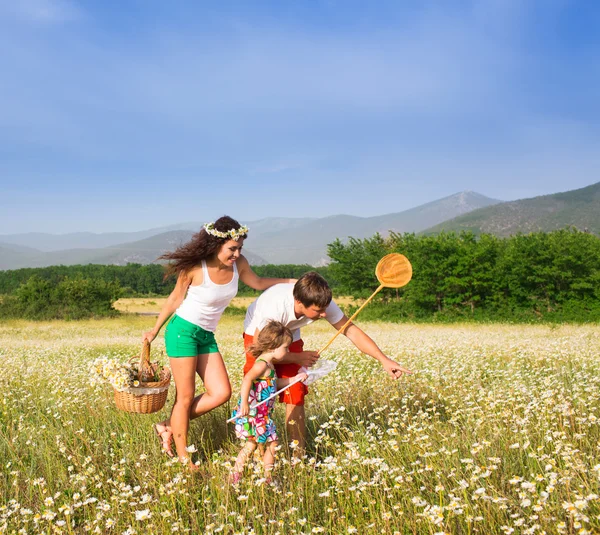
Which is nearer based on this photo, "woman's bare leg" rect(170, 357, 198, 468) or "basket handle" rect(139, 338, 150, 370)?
"woman's bare leg" rect(170, 357, 198, 468)

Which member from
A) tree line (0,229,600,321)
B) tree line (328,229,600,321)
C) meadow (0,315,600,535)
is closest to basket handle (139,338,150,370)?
meadow (0,315,600,535)

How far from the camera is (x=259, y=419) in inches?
174

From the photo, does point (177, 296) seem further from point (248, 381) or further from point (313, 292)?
point (313, 292)

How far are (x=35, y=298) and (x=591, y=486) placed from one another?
125 feet

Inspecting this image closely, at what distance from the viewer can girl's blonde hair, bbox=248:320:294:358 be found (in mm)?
4391

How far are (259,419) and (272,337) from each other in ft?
2.25

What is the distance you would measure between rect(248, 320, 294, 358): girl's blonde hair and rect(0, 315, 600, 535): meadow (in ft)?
2.78

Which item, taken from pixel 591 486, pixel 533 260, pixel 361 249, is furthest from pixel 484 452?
pixel 361 249

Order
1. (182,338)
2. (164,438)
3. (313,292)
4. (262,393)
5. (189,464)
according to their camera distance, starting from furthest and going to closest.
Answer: (164,438)
(182,338)
(262,393)
(313,292)
(189,464)

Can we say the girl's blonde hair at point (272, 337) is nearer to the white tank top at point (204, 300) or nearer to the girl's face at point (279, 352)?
the girl's face at point (279, 352)

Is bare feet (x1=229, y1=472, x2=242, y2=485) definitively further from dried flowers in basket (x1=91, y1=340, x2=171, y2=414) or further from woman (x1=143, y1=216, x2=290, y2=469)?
dried flowers in basket (x1=91, y1=340, x2=171, y2=414)

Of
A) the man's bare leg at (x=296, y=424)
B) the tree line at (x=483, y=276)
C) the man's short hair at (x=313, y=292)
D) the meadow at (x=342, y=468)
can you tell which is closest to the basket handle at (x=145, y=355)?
the meadow at (x=342, y=468)

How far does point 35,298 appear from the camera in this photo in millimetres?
35969

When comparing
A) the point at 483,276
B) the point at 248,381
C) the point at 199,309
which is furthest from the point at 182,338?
the point at 483,276
